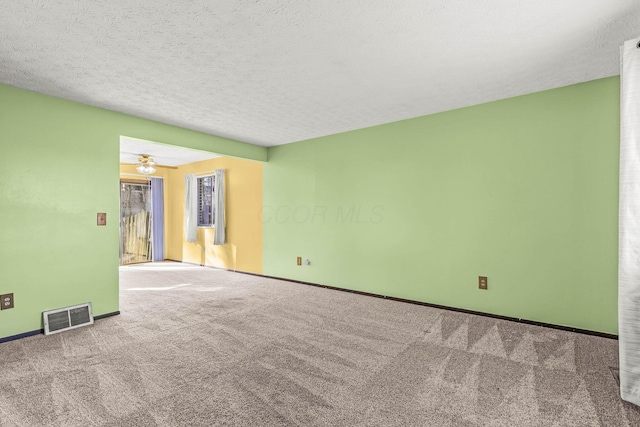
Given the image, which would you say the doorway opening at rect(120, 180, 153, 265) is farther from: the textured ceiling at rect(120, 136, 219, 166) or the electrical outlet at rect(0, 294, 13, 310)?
the electrical outlet at rect(0, 294, 13, 310)

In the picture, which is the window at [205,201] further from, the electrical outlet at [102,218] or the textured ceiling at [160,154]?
the electrical outlet at [102,218]

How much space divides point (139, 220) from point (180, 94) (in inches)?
223

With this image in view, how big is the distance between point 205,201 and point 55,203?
393 centimetres

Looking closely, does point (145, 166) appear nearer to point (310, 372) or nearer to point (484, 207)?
point (310, 372)

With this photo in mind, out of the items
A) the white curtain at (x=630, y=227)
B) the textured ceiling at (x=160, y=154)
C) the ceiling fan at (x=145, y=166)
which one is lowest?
the white curtain at (x=630, y=227)

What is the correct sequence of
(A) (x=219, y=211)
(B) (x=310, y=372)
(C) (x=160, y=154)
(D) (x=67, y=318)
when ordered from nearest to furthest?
(B) (x=310, y=372) → (D) (x=67, y=318) → (C) (x=160, y=154) → (A) (x=219, y=211)

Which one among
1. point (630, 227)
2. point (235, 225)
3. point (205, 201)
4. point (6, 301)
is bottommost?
point (6, 301)

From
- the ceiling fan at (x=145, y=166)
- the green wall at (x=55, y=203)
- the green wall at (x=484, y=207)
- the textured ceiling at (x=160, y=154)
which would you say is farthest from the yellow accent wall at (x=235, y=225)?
the green wall at (x=55, y=203)

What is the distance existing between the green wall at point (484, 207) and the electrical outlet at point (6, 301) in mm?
3492

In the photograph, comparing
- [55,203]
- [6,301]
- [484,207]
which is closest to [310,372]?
[484,207]

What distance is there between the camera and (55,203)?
3.13 m

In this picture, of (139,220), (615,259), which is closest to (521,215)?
(615,259)

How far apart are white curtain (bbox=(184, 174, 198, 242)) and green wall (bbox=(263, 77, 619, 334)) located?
129 inches

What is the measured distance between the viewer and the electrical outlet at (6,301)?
2.81 m
